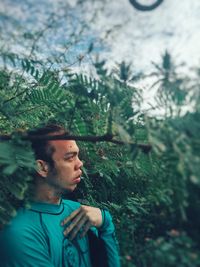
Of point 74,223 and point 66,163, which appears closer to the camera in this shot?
point 74,223

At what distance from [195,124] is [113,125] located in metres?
0.45

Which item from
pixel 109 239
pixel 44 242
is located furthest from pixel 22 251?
pixel 109 239

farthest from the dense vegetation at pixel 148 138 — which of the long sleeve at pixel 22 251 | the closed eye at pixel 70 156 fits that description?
the closed eye at pixel 70 156

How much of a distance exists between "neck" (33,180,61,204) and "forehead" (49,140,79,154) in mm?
276

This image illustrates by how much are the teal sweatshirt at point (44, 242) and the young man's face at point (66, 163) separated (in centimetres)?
21

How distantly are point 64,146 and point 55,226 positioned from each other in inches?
21.8

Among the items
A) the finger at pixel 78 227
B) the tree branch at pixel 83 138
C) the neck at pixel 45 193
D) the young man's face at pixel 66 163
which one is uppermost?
the tree branch at pixel 83 138

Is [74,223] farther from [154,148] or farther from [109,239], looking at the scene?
[154,148]

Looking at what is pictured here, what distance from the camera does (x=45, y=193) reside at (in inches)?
95.3

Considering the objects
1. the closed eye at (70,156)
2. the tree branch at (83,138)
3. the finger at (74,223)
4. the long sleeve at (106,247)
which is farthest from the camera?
the closed eye at (70,156)

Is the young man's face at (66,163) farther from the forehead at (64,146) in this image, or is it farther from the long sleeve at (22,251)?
the long sleeve at (22,251)

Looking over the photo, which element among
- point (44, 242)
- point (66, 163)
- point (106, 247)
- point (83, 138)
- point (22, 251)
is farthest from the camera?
point (66, 163)

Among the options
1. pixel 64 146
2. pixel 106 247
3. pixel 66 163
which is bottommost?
pixel 106 247

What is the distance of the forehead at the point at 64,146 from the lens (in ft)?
7.70
